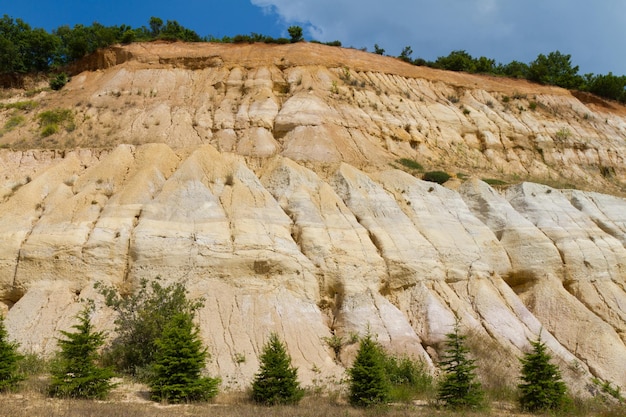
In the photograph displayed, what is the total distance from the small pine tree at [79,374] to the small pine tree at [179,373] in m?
1.29

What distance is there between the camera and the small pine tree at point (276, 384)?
558 inches

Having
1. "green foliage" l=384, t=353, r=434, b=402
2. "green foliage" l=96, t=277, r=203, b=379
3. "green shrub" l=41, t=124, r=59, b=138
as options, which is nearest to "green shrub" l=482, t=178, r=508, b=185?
"green foliage" l=384, t=353, r=434, b=402

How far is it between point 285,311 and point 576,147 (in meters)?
28.4

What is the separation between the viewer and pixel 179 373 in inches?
557

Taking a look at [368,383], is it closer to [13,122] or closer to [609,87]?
[13,122]

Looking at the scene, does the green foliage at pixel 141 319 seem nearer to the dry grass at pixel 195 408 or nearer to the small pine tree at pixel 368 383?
the dry grass at pixel 195 408

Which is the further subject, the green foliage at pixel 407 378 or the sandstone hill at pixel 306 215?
the sandstone hill at pixel 306 215

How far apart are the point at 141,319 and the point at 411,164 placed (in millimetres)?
18177

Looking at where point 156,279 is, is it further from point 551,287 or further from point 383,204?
point 551,287

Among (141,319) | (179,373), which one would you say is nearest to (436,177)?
(141,319)

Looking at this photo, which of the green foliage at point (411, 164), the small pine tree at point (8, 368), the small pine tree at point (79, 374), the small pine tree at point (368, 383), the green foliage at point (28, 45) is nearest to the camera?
the small pine tree at point (79, 374)

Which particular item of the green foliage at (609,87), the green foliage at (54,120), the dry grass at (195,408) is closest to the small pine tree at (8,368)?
the dry grass at (195,408)

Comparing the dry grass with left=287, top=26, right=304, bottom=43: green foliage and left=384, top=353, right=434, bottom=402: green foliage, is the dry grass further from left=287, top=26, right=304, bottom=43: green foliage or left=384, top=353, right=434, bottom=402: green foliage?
left=287, top=26, right=304, bottom=43: green foliage

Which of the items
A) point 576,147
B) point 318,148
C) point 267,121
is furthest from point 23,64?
point 576,147
